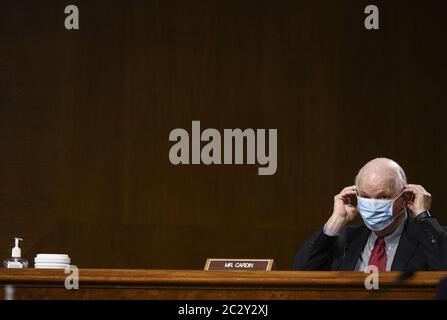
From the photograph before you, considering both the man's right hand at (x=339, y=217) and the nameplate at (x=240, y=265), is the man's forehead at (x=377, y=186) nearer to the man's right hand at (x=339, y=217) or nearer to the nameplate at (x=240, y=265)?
the man's right hand at (x=339, y=217)

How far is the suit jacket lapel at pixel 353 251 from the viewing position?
4605 millimetres

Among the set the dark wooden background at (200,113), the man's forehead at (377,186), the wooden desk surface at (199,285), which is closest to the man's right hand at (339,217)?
the man's forehead at (377,186)

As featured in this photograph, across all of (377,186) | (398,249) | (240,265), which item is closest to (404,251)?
(398,249)

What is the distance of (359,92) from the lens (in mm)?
6094

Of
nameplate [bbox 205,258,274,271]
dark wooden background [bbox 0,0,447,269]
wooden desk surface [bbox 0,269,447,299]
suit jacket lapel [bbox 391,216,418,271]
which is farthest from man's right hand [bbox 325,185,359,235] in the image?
dark wooden background [bbox 0,0,447,269]

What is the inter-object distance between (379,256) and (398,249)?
0.30ft

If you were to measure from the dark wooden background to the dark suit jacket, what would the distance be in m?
1.35

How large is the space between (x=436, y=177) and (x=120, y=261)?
189 cm

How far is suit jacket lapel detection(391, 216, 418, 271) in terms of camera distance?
4523mm

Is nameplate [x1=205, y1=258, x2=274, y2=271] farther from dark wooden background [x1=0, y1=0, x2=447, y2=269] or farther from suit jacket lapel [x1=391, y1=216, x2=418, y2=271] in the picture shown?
dark wooden background [x1=0, y1=0, x2=447, y2=269]

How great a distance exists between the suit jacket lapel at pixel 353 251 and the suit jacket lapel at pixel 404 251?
0.17 meters

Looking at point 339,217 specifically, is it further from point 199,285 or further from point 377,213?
point 199,285

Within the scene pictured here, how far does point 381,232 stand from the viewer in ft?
15.2
